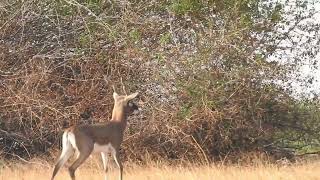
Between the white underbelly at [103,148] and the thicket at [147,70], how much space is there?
3539 millimetres

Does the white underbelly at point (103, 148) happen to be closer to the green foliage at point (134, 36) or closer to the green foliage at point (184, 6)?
the green foliage at point (134, 36)

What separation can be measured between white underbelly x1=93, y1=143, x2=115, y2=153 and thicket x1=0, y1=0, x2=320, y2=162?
354cm

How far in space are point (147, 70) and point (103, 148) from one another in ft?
14.4

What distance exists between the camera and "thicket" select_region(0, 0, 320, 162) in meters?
14.9

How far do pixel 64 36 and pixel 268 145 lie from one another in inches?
225

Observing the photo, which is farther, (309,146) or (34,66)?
(309,146)

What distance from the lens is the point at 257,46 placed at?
1569 centimetres

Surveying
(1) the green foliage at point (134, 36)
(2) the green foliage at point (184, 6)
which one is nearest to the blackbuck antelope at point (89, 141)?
(1) the green foliage at point (134, 36)

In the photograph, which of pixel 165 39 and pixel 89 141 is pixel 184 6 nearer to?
pixel 165 39

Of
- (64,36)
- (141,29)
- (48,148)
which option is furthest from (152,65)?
(48,148)

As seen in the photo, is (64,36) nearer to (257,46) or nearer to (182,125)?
(182,125)

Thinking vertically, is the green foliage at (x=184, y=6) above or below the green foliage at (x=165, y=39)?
above

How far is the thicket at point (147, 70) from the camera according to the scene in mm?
14883

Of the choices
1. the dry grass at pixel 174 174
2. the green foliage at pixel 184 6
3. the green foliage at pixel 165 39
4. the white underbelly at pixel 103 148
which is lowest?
the dry grass at pixel 174 174
